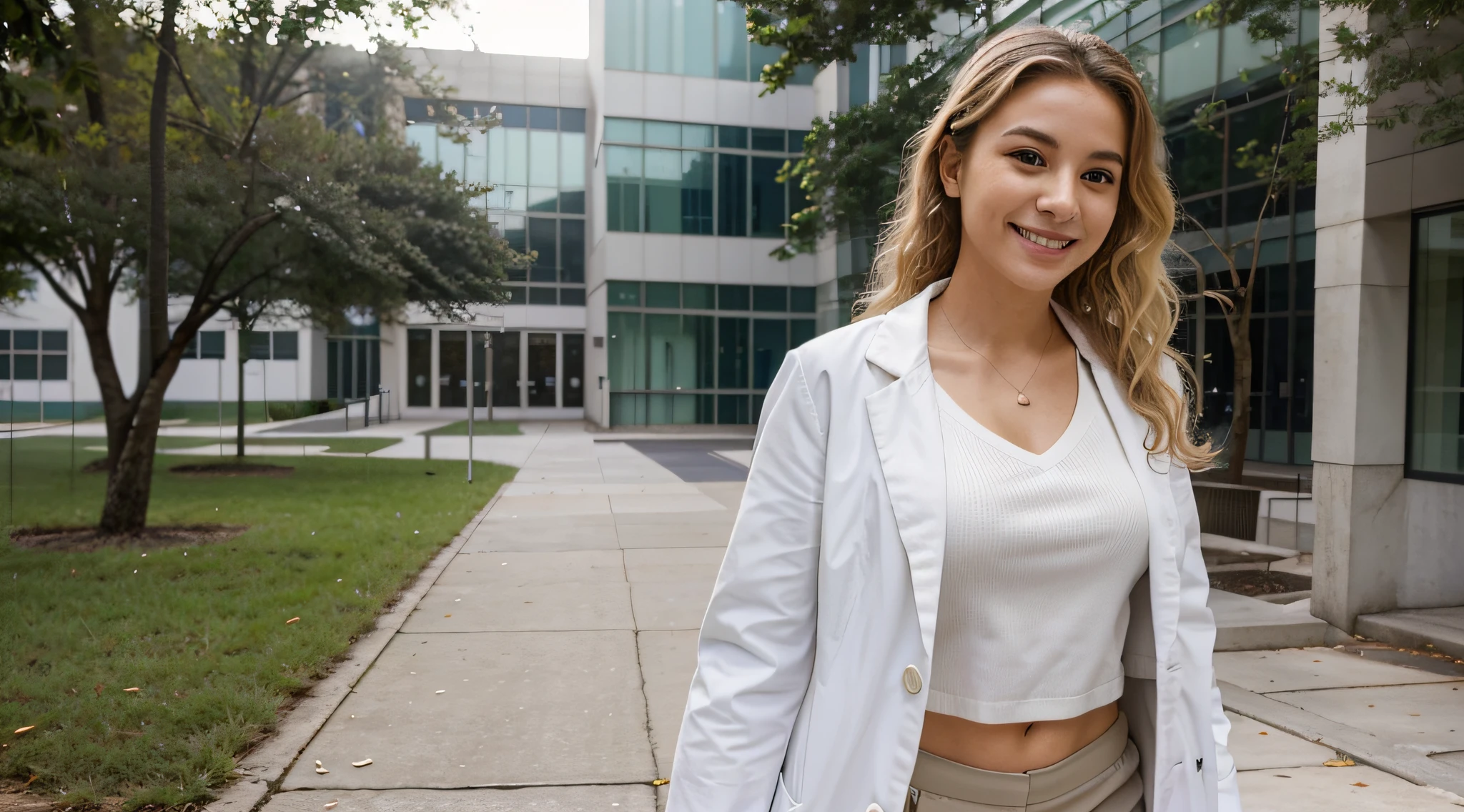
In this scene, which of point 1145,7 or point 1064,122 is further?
point 1145,7

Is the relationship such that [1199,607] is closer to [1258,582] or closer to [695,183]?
[1258,582]

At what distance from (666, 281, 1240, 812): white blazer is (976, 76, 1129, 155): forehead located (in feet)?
1.35

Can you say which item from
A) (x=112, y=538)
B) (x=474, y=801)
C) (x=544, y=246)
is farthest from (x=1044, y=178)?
(x=544, y=246)

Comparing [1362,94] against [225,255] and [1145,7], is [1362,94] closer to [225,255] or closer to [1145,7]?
[1145,7]

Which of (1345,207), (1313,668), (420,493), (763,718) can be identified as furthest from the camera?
(420,493)

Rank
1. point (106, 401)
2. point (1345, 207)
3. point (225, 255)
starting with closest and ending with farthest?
point (1345, 207) < point (106, 401) < point (225, 255)

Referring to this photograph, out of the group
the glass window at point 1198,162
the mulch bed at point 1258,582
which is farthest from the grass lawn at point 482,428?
the mulch bed at point 1258,582

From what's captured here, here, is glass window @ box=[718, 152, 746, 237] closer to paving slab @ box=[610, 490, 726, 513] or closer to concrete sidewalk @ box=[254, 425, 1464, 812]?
paving slab @ box=[610, 490, 726, 513]

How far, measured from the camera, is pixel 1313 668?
19.2 ft

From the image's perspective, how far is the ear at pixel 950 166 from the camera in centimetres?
178

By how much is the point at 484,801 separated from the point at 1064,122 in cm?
327

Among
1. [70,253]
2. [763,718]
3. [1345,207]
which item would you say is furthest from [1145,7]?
[763,718]

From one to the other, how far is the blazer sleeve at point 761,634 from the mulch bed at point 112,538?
9198 mm

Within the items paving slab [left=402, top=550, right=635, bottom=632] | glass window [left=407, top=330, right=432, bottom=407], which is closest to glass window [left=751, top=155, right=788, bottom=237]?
glass window [left=407, top=330, right=432, bottom=407]
